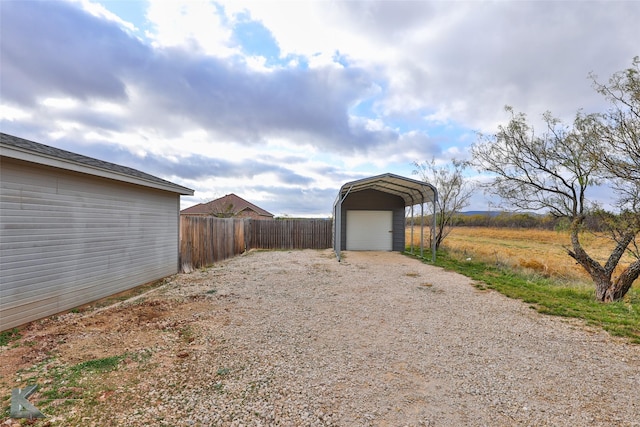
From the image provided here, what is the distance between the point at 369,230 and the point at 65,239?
37.1 ft

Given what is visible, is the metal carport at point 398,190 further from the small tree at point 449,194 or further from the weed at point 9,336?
the weed at point 9,336

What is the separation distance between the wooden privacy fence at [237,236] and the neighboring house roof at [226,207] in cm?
966

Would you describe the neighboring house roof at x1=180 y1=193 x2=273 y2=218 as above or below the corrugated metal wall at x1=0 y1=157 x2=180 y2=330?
above

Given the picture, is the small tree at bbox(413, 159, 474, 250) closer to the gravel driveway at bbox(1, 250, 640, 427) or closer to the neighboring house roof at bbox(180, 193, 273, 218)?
the gravel driveway at bbox(1, 250, 640, 427)

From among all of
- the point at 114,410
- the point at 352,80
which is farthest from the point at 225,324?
the point at 352,80

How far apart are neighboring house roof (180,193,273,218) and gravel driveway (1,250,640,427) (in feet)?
66.7

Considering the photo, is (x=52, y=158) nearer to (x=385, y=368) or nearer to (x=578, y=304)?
(x=385, y=368)

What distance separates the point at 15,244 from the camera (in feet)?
13.4

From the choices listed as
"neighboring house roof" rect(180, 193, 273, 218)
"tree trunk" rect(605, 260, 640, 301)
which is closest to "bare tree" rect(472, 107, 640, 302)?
"tree trunk" rect(605, 260, 640, 301)

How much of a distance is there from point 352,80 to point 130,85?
290 inches

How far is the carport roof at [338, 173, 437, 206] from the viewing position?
1041cm

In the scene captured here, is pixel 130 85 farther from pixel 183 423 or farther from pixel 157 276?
pixel 183 423

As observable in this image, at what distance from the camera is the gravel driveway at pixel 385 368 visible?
221 centimetres

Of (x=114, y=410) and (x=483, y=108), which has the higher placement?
(x=483, y=108)
